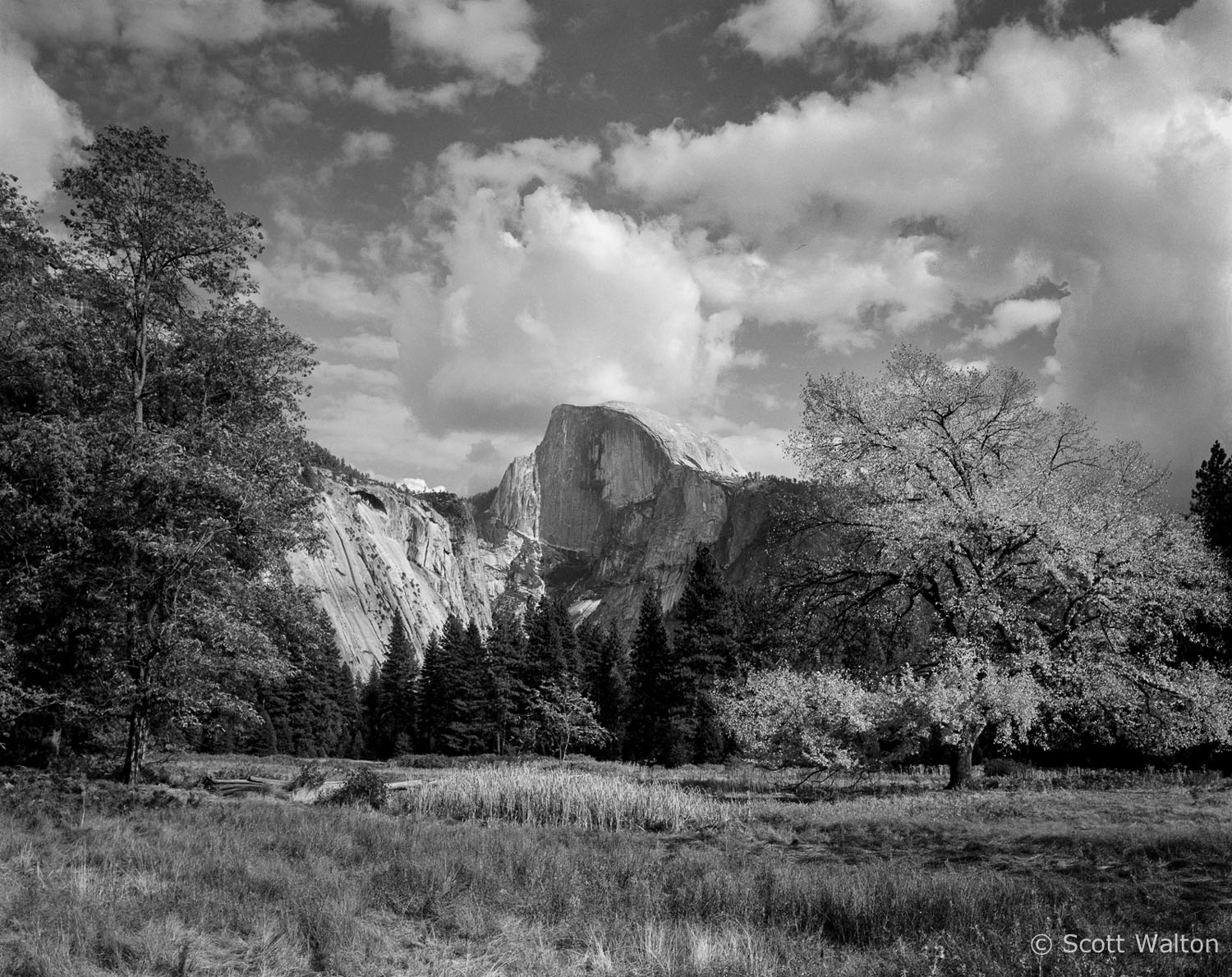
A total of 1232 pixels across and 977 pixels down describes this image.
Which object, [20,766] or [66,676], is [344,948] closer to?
[66,676]

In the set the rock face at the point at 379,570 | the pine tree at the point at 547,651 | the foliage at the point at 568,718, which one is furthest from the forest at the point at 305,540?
the rock face at the point at 379,570

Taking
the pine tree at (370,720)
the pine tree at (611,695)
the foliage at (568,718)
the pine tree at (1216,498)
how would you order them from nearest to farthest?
the pine tree at (1216,498), the foliage at (568,718), the pine tree at (611,695), the pine tree at (370,720)

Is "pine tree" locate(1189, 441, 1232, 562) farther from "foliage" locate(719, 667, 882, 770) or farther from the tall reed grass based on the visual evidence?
the tall reed grass

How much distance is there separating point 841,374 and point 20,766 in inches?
876

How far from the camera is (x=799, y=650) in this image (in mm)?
18859

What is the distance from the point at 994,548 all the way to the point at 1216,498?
84.4ft

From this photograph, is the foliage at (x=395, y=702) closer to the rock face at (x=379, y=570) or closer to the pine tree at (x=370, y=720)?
the pine tree at (x=370, y=720)

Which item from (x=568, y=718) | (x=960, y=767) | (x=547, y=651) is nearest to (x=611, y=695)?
(x=547, y=651)

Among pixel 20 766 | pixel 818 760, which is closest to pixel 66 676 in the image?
pixel 20 766

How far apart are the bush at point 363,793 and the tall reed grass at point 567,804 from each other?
0.51m

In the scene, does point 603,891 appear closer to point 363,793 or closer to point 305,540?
point 363,793

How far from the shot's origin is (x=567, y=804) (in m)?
15.2

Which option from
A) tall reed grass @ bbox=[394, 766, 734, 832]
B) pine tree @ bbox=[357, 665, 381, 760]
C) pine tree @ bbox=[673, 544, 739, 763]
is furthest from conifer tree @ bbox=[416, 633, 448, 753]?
tall reed grass @ bbox=[394, 766, 734, 832]

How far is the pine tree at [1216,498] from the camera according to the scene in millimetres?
31641
